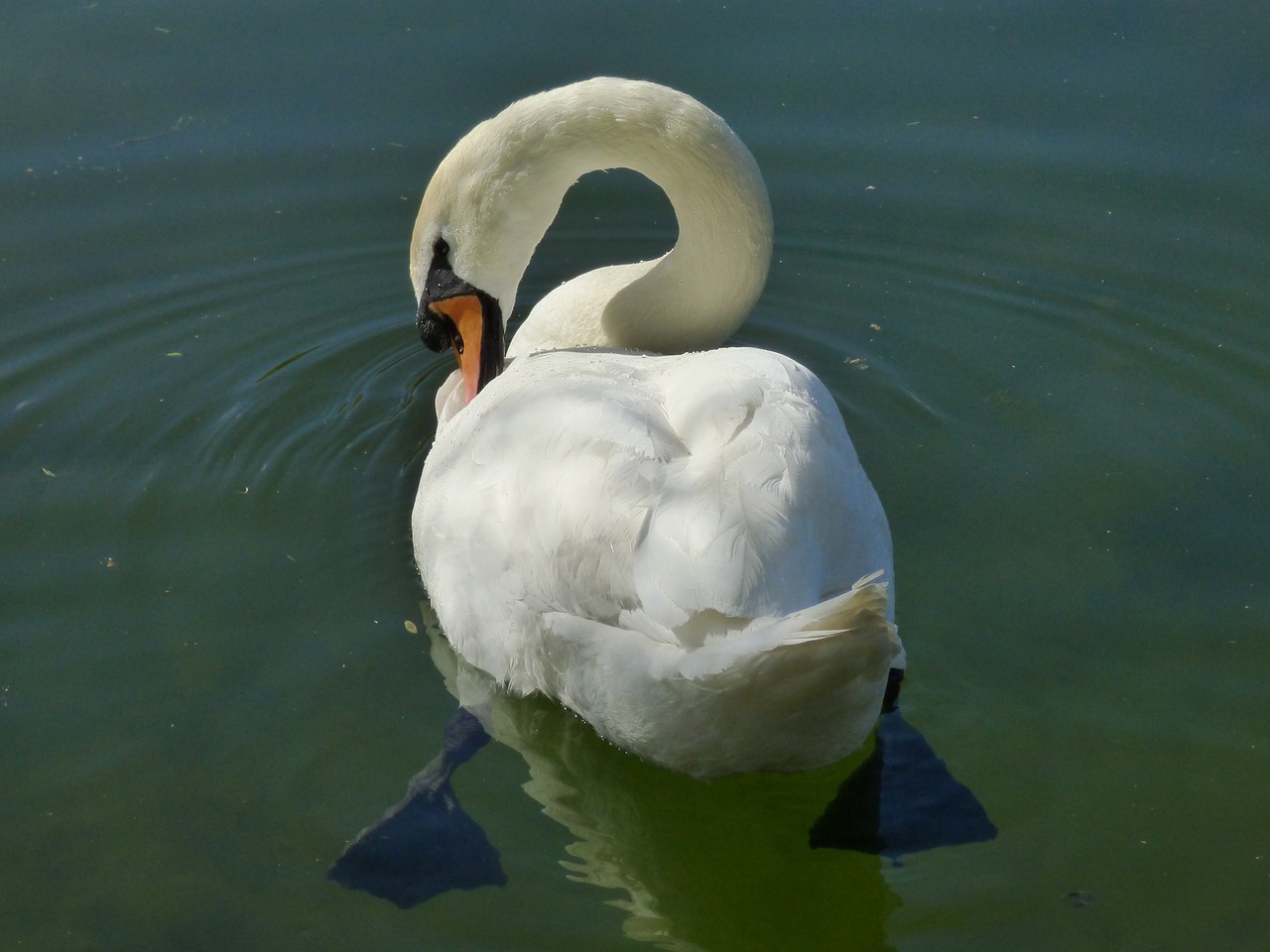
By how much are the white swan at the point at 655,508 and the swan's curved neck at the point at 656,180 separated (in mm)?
10

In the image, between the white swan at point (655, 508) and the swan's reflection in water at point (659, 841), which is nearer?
the white swan at point (655, 508)

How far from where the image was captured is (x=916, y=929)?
4043 mm

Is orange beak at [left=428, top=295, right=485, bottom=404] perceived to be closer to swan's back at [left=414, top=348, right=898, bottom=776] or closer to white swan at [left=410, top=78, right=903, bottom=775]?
white swan at [left=410, top=78, right=903, bottom=775]

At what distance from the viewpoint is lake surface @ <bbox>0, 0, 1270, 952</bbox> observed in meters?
4.26

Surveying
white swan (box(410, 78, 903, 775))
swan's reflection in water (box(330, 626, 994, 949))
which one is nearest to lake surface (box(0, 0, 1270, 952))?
swan's reflection in water (box(330, 626, 994, 949))

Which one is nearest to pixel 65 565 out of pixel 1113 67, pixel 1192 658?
pixel 1192 658

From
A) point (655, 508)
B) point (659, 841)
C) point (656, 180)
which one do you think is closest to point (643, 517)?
point (655, 508)

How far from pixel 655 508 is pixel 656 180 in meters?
2.19

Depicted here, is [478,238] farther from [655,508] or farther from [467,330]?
[655,508]

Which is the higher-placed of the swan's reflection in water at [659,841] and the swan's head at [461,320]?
the swan's head at [461,320]

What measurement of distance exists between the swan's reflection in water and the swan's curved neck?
5.54 feet

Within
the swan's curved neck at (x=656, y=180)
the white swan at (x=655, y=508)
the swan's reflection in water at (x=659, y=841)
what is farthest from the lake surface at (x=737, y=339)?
the swan's curved neck at (x=656, y=180)

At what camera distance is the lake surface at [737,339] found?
4.26 metres

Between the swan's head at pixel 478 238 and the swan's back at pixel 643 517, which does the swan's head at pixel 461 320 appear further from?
the swan's back at pixel 643 517
